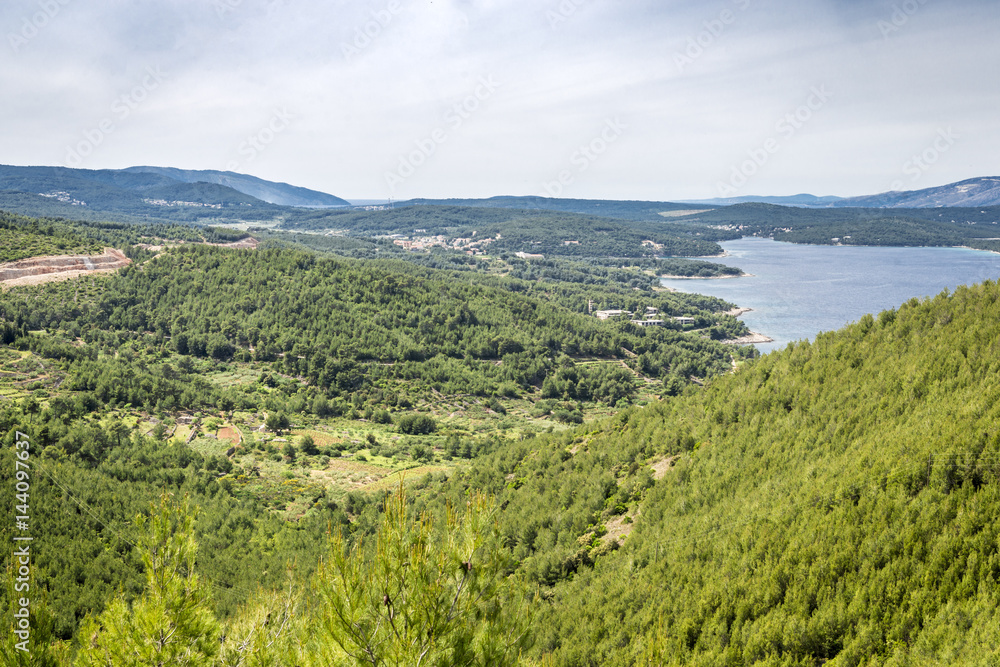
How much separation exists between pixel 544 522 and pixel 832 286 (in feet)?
520

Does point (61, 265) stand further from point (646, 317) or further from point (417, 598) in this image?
point (646, 317)

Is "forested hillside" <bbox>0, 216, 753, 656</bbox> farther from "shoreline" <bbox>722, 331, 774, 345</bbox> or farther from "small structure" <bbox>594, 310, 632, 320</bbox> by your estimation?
"small structure" <bbox>594, 310, 632, 320</bbox>

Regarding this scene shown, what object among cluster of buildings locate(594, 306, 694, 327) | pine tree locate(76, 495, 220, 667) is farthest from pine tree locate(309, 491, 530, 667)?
cluster of buildings locate(594, 306, 694, 327)

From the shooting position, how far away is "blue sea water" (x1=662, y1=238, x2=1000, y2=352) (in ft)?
375

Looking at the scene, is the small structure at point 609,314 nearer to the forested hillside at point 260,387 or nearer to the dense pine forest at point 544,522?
the forested hillside at point 260,387

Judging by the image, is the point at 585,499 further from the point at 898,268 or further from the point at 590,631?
the point at 898,268

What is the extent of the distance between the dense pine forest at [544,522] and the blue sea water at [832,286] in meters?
83.0

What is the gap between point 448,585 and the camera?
7.40 m

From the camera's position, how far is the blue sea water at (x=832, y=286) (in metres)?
114

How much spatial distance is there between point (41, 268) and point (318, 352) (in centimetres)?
4250

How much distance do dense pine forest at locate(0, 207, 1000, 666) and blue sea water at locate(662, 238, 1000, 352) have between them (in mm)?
83047

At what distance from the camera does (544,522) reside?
21656mm

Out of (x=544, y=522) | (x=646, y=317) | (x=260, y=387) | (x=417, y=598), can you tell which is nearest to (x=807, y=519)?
(x=417, y=598)

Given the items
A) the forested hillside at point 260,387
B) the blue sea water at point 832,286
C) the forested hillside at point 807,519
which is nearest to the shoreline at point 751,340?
the blue sea water at point 832,286
